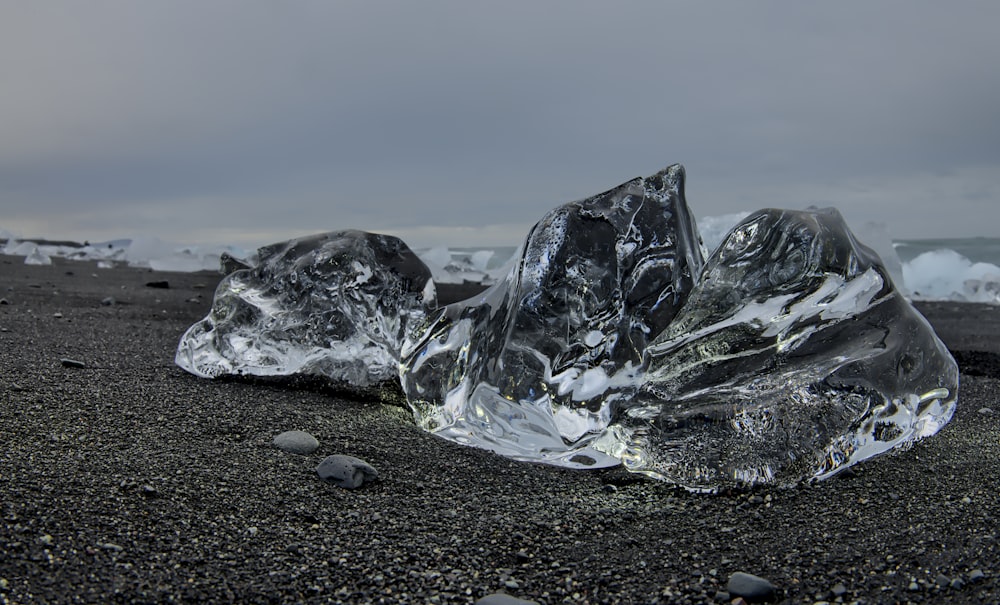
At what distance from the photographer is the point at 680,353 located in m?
2.12

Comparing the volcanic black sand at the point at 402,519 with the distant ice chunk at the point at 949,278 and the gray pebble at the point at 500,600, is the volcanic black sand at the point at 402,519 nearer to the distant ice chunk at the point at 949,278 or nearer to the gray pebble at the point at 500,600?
the gray pebble at the point at 500,600

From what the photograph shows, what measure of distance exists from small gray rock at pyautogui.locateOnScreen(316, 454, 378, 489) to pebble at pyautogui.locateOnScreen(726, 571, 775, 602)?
3.06 ft

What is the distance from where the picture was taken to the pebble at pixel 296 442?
2.08m

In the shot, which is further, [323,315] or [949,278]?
[949,278]

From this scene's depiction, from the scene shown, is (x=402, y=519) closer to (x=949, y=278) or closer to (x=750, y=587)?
(x=750, y=587)

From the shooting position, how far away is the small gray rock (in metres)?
1.88

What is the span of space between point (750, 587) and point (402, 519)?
76 cm

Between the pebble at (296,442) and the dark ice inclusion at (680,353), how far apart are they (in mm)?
421

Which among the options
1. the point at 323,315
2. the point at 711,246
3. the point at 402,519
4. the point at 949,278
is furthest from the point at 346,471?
the point at 949,278

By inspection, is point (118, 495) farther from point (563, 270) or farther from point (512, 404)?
point (563, 270)

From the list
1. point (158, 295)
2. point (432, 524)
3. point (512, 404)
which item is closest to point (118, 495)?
point (432, 524)

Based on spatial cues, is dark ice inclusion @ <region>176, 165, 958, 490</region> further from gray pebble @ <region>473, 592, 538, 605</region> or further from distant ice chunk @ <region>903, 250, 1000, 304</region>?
distant ice chunk @ <region>903, 250, 1000, 304</region>

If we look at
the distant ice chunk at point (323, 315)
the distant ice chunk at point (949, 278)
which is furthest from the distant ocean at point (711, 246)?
the distant ice chunk at point (323, 315)

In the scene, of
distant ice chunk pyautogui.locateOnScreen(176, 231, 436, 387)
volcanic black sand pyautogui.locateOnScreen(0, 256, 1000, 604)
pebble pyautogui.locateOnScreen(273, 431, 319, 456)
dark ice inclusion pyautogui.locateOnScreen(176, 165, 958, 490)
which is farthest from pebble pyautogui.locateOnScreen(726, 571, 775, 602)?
distant ice chunk pyautogui.locateOnScreen(176, 231, 436, 387)
